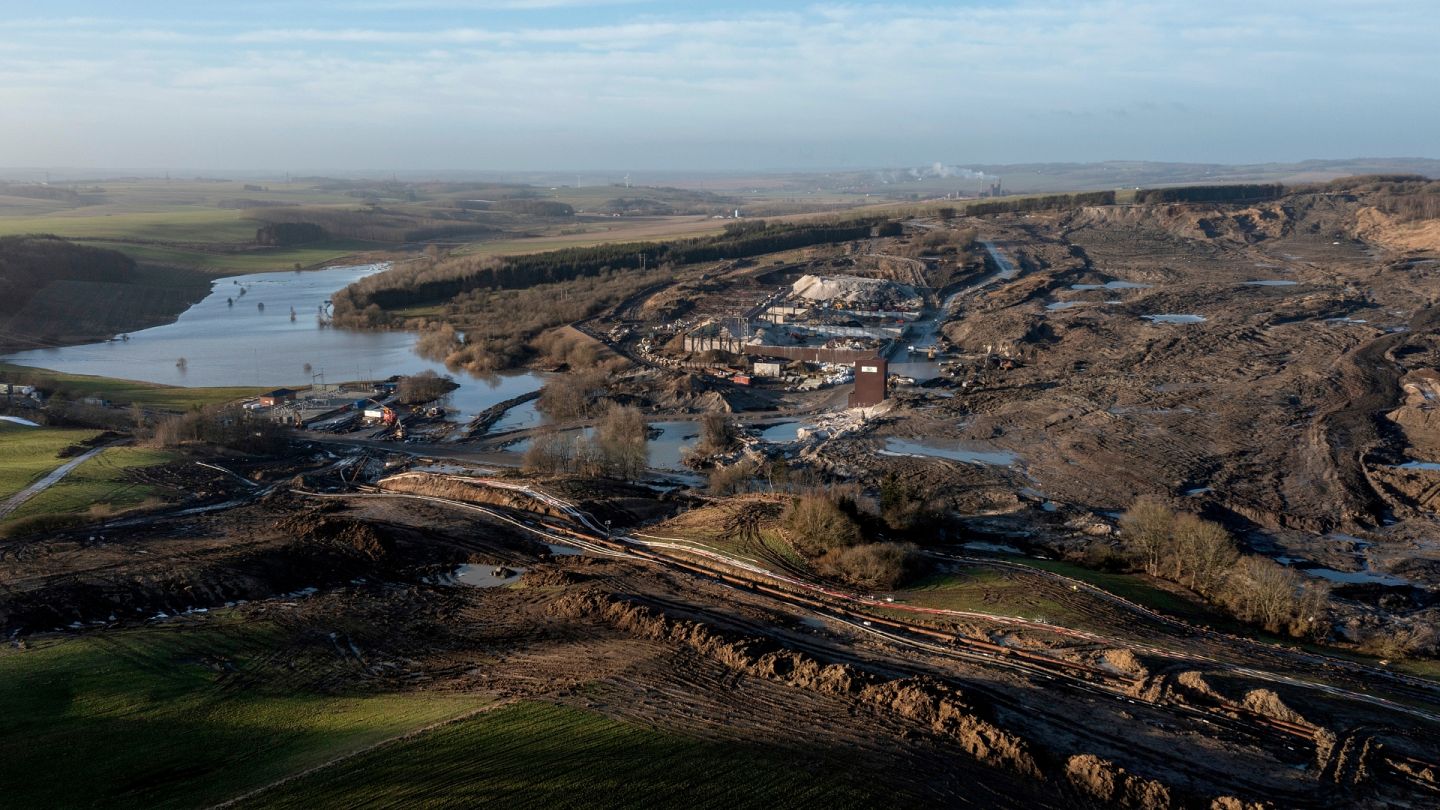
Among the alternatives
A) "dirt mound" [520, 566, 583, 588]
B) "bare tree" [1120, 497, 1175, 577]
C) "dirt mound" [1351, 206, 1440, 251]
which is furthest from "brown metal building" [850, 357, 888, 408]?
"dirt mound" [1351, 206, 1440, 251]

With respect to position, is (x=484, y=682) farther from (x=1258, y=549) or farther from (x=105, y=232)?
(x=105, y=232)

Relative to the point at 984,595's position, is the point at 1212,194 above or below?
above

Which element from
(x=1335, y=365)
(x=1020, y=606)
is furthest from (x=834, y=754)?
(x=1335, y=365)

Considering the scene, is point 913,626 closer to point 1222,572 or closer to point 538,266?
point 1222,572

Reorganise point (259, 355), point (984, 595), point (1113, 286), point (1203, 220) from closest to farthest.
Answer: point (984, 595) → point (259, 355) → point (1113, 286) → point (1203, 220)

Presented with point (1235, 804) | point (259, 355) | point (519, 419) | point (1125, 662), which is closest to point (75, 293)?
point (259, 355)

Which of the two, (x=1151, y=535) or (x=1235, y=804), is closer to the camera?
(x=1235, y=804)

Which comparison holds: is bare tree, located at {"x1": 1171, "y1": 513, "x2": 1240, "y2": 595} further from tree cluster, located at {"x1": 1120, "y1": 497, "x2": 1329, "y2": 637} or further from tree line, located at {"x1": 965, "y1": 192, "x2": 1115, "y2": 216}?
tree line, located at {"x1": 965, "y1": 192, "x2": 1115, "y2": 216}
